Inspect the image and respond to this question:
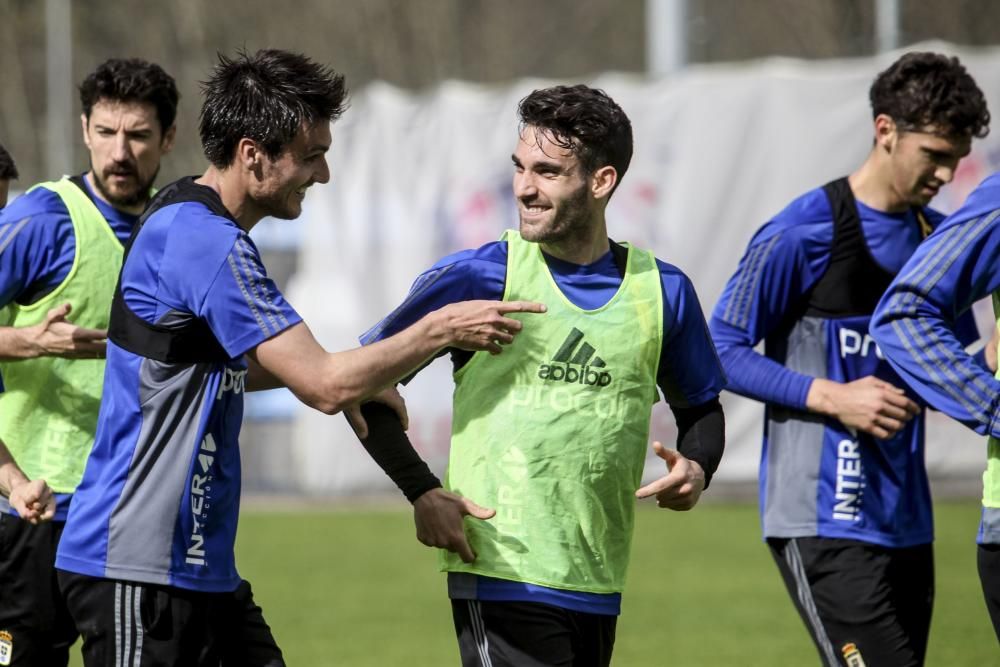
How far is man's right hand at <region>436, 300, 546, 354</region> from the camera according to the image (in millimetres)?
3541

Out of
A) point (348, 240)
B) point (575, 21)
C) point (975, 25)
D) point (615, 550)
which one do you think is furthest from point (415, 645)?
point (575, 21)

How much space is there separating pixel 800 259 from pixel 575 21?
2205 centimetres

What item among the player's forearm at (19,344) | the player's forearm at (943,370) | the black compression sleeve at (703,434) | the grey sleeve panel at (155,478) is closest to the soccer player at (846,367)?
the black compression sleeve at (703,434)

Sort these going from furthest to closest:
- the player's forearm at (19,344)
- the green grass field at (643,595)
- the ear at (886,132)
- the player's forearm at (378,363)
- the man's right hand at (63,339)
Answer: the green grass field at (643,595) < the ear at (886,132) < the player's forearm at (19,344) < the man's right hand at (63,339) < the player's forearm at (378,363)

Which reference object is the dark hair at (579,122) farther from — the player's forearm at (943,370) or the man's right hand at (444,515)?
the man's right hand at (444,515)

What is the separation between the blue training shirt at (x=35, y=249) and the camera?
477 centimetres

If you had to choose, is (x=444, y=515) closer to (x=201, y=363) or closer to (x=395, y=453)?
(x=395, y=453)

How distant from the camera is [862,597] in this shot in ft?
15.2

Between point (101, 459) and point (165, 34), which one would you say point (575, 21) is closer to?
point (165, 34)

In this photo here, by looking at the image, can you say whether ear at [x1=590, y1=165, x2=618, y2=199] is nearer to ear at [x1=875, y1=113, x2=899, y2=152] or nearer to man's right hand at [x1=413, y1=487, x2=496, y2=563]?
man's right hand at [x1=413, y1=487, x2=496, y2=563]

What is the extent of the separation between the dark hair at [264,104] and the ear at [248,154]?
0.04 ft

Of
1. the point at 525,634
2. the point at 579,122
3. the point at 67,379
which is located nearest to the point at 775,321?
the point at 579,122

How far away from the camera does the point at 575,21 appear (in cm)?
2628

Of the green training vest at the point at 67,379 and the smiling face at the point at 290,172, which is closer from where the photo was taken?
the smiling face at the point at 290,172
